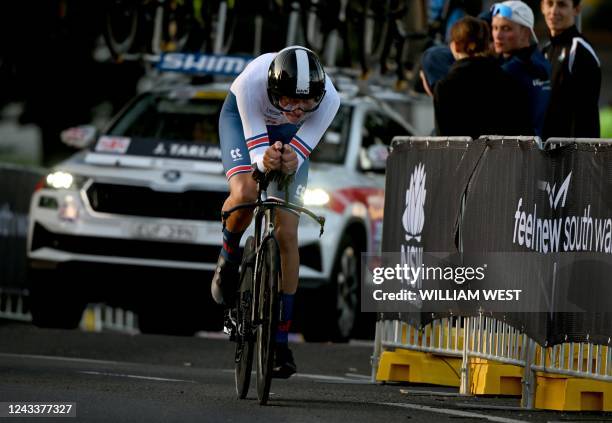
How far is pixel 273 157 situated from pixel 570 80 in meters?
3.98

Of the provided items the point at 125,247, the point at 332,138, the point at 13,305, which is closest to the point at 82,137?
the point at 125,247

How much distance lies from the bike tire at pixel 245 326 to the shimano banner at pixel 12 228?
8.75 meters

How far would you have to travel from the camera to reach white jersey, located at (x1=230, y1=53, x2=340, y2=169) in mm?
10555

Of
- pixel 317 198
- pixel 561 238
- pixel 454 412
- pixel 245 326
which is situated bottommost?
pixel 454 412

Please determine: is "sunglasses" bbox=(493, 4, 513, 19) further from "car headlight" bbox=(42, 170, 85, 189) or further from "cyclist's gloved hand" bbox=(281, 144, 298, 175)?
"car headlight" bbox=(42, 170, 85, 189)

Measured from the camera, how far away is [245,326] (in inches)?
416

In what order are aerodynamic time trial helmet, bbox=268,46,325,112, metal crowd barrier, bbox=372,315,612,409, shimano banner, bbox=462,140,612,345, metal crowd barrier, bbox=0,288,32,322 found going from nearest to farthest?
aerodynamic time trial helmet, bbox=268,46,325,112
shimano banner, bbox=462,140,612,345
metal crowd barrier, bbox=372,315,612,409
metal crowd barrier, bbox=0,288,32,322

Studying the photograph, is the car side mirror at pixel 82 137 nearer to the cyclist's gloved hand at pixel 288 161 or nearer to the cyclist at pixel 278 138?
the cyclist at pixel 278 138

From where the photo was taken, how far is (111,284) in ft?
52.6

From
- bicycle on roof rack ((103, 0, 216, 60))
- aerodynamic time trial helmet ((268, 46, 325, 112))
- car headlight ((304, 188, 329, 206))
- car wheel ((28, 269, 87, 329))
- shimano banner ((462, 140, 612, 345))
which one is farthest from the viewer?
bicycle on roof rack ((103, 0, 216, 60))

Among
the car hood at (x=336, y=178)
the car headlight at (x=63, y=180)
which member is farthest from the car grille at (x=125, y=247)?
the car hood at (x=336, y=178)

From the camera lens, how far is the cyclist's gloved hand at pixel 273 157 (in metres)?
10.3

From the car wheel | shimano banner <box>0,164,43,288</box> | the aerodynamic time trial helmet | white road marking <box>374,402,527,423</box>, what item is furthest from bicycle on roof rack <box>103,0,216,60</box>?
white road marking <box>374,402,527,423</box>

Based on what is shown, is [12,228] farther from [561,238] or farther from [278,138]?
[561,238]
